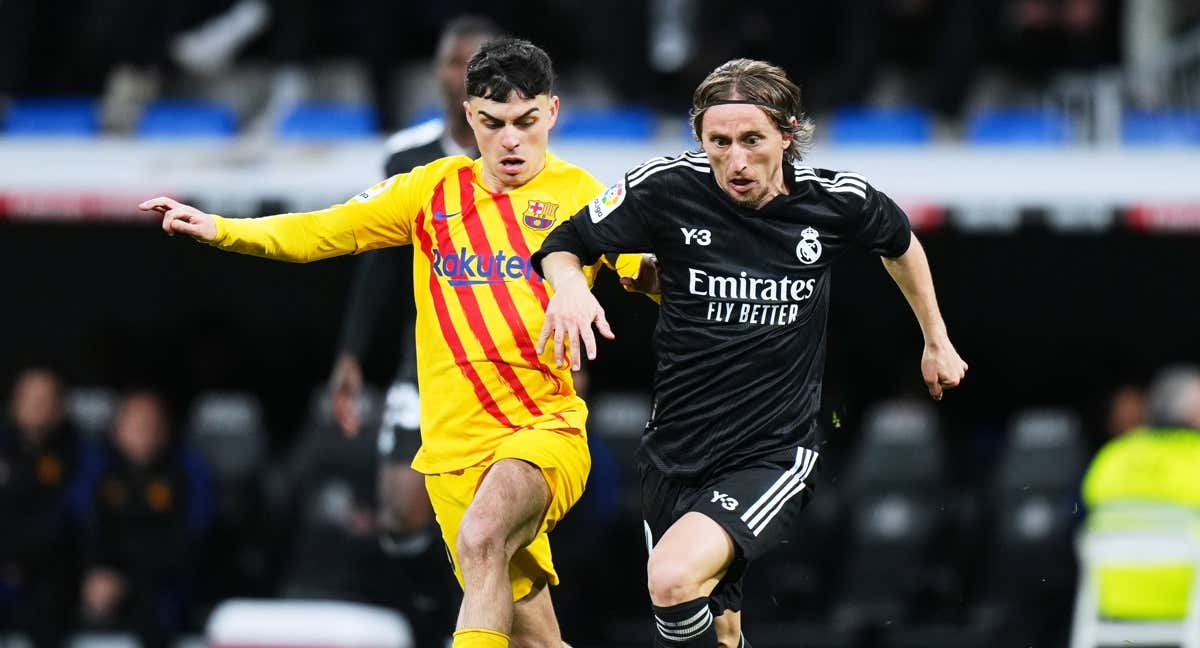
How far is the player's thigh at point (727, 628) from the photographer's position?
5168 millimetres

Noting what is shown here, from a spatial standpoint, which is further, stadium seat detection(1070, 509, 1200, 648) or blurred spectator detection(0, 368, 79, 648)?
blurred spectator detection(0, 368, 79, 648)

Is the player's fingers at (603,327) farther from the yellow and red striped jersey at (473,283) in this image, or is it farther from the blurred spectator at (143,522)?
the blurred spectator at (143,522)

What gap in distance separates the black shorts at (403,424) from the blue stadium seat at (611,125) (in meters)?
3.40

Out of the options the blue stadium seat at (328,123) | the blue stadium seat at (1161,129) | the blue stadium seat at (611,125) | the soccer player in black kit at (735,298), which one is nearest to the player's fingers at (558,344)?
the soccer player in black kit at (735,298)

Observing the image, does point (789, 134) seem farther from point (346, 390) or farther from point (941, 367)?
point (346, 390)

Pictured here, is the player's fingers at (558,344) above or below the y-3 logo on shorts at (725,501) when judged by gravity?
above

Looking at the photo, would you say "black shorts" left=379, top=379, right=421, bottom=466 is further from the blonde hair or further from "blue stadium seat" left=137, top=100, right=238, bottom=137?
"blue stadium seat" left=137, top=100, right=238, bottom=137

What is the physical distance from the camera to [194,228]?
4.92 metres

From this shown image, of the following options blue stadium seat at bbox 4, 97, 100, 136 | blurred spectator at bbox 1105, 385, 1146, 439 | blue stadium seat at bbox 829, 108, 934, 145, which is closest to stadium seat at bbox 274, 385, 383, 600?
blue stadium seat at bbox 4, 97, 100, 136

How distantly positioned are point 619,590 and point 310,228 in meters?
5.94

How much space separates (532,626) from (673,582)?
644mm

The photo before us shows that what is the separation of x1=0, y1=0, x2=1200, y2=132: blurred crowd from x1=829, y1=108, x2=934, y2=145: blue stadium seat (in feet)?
0.37

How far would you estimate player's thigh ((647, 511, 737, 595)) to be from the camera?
4742mm

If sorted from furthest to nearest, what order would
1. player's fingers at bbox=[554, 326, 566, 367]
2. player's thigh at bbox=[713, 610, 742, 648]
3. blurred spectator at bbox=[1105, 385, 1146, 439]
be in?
blurred spectator at bbox=[1105, 385, 1146, 439], player's thigh at bbox=[713, 610, 742, 648], player's fingers at bbox=[554, 326, 566, 367]
